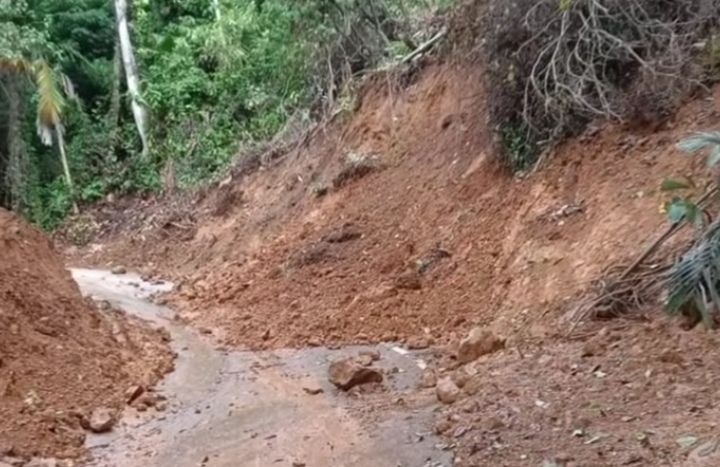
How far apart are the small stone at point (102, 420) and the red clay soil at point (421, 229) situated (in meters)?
2.29

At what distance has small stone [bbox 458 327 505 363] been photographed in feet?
21.5

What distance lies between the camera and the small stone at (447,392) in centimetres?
568

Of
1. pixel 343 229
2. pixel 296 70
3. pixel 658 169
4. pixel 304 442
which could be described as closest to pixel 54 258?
pixel 343 229

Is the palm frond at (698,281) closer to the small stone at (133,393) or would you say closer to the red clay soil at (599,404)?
the red clay soil at (599,404)

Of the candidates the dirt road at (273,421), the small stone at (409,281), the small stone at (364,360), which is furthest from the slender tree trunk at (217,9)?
the small stone at (364,360)

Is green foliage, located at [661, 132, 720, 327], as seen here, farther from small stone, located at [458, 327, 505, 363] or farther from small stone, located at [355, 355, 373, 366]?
small stone, located at [355, 355, 373, 366]

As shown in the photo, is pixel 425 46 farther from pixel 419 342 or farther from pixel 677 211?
pixel 677 211

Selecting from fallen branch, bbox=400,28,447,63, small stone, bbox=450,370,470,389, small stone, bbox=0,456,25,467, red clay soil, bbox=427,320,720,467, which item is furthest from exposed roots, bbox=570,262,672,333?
fallen branch, bbox=400,28,447,63

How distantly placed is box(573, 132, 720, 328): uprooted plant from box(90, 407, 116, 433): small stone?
3.20 m

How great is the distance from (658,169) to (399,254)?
119 inches

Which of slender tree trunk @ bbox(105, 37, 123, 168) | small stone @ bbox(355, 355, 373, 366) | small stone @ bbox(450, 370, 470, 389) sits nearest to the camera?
small stone @ bbox(450, 370, 470, 389)

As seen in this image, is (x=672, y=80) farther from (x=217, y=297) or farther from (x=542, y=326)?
(x=217, y=297)

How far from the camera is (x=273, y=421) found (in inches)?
235

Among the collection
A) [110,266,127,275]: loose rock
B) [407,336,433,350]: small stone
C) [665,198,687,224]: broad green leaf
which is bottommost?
[110,266,127,275]: loose rock
